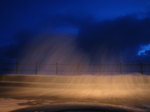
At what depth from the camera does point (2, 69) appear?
29.9 metres

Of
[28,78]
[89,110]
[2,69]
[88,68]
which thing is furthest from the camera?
[2,69]

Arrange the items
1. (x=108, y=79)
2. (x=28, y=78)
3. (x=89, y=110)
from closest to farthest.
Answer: (x=89, y=110)
(x=108, y=79)
(x=28, y=78)

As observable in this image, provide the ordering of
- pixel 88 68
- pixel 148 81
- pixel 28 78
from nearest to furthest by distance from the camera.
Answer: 1. pixel 148 81
2. pixel 28 78
3. pixel 88 68

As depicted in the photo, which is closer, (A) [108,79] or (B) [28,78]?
(A) [108,79]

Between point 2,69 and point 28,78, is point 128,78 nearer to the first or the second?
point 28,78

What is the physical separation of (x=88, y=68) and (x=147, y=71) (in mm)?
7518

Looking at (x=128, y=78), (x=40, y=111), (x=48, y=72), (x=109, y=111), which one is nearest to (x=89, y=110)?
(x=109, y=111)

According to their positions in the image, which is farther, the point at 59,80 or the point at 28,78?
the point at 28,78

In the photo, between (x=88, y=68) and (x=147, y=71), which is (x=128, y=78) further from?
(x=88, y=68)

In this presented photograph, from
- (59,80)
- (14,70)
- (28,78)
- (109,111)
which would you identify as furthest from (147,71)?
(109,111)

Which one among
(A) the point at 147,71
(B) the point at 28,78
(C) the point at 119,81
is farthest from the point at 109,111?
(A) the point at 147,71

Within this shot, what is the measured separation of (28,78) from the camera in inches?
871

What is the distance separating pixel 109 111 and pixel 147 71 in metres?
24.3

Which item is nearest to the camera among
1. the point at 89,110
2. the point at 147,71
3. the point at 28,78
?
the point at 89,110
